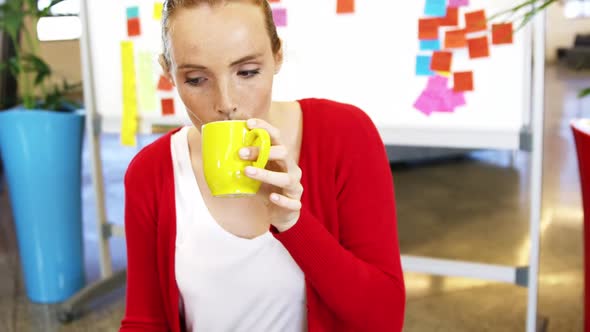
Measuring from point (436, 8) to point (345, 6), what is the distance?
0.27 meters

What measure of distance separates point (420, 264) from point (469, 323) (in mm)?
358

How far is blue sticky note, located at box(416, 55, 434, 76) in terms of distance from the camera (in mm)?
1942

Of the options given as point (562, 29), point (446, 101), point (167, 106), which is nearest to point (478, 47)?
point (446, 101)

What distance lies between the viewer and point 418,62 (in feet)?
6.40

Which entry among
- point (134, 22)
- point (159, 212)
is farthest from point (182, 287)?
point (134, 22)

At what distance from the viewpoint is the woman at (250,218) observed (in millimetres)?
917

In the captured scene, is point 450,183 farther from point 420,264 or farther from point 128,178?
point 128,178

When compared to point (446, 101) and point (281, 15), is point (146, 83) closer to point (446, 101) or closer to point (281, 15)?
point (281, 15)

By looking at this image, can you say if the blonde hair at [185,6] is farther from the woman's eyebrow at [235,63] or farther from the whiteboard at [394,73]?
the whiteboard at [394,73]

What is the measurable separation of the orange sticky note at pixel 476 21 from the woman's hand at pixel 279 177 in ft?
3.93

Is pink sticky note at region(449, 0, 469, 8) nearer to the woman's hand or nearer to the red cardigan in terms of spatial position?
the red cardigan

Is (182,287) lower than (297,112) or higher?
lower

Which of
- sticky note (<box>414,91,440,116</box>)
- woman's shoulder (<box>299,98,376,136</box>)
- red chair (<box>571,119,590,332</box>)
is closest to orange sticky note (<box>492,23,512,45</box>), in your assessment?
sticky note (<box>414,91,440,116</box>)

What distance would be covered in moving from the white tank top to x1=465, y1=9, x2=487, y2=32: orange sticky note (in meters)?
1.10
